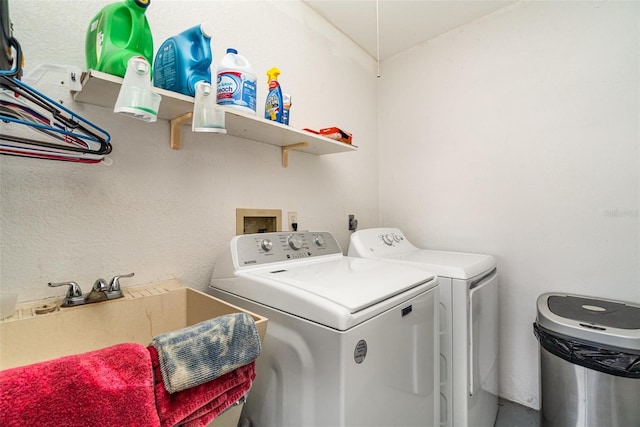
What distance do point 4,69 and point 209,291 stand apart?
103 cm

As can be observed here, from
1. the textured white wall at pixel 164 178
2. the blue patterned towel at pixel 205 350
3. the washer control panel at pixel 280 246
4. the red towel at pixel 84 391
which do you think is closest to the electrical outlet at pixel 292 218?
the textured white wall at pixel 164 178

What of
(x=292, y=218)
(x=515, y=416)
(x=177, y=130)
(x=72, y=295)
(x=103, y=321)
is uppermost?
(x=177, y=130)

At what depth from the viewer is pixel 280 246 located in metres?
1.42

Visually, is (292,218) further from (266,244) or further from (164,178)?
(164,178)

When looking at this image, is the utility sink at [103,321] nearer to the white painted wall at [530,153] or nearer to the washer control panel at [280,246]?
the washer control panel at [280,246]

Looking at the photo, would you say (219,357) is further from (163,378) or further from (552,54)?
(552,54)

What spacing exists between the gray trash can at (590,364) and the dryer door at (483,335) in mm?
240

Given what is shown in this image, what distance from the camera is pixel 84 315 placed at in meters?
0.96

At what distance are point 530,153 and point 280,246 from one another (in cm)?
172

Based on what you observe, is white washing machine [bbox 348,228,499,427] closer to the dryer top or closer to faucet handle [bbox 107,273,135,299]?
the dryer top

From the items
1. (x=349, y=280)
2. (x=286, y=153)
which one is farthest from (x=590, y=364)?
(x=286, y=153)

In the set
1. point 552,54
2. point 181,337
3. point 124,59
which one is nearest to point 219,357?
point 181,337

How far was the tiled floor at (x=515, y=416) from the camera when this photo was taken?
1.74 metres

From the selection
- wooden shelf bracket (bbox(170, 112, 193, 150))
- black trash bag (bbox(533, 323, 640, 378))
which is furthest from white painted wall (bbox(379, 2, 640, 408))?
wooden shelf bracket (bbox(170, 112, 193, 150))
